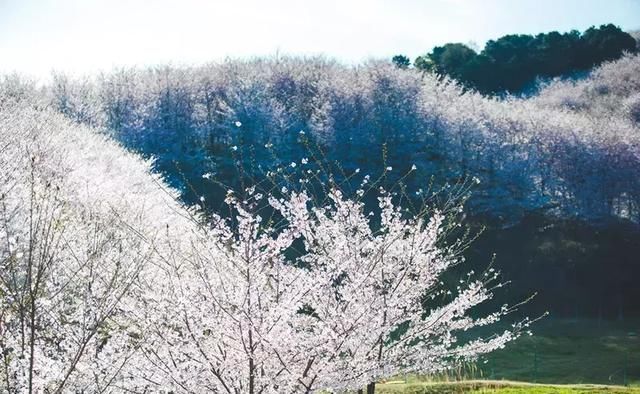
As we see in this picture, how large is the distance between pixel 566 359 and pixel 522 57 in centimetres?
5401

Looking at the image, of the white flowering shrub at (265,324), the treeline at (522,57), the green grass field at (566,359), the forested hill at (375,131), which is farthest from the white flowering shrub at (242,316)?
the treeline at (522,57)

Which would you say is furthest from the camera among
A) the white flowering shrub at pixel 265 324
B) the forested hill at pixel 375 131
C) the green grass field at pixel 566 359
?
the forested hill at pixel 375 131

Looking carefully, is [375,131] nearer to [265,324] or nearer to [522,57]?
[522,57]

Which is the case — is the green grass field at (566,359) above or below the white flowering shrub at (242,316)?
below

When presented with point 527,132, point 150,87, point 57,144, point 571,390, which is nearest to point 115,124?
point 150,87

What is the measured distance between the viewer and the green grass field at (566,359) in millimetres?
21922

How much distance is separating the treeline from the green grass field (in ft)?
133

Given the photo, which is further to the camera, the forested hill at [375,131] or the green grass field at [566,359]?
the forested hill at [375,131]

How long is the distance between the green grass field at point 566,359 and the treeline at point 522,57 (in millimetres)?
40522

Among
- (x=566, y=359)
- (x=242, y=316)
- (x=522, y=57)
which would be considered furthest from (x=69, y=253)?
(x=522, y=57)

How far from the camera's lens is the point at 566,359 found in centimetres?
2692

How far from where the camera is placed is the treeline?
7025cm

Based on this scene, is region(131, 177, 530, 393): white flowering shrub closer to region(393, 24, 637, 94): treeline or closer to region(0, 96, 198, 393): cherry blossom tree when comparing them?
region(0, 96, 198, 393): cherry blossom tree

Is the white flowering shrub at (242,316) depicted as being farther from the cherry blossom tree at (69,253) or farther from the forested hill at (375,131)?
the forested hill at (375,131)
